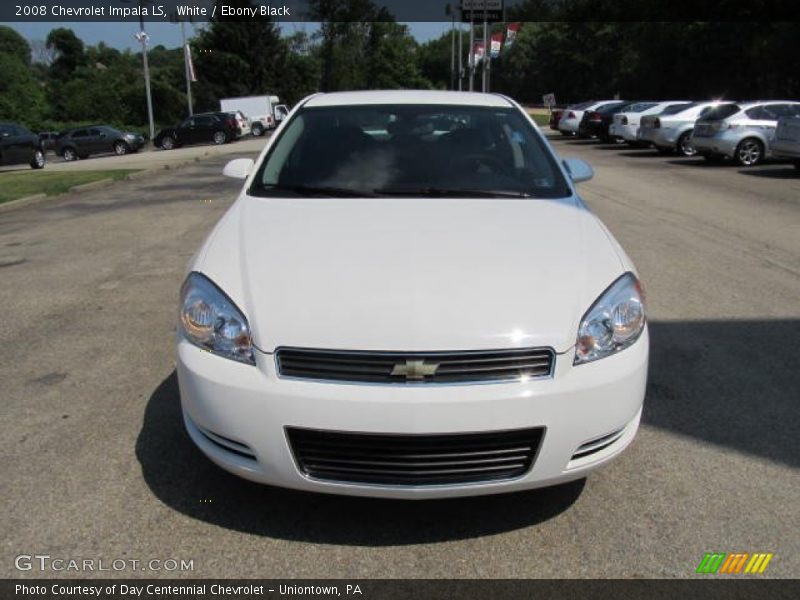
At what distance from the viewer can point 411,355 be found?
248 centimetres

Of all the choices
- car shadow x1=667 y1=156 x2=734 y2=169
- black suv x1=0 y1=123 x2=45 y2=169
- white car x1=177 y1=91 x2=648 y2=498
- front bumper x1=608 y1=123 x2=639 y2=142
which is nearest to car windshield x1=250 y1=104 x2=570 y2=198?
white car x1=177 y1=91 x2=648 y2=498

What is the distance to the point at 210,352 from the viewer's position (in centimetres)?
270

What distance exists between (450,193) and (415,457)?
163 centimetres

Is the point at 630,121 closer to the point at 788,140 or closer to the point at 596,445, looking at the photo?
the point at 788,140

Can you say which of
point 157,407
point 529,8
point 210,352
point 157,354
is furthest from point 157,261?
point 529,8

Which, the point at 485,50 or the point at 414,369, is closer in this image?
the point at 414,369

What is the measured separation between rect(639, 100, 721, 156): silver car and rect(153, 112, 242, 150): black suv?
22158 millimetres

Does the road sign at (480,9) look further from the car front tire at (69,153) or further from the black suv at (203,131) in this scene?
the car front tire at (69,153)

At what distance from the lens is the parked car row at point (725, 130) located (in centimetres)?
1568

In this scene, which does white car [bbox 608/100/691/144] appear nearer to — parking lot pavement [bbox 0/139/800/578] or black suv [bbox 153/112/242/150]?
parking lot pavement [bbox 0/139/800/578]

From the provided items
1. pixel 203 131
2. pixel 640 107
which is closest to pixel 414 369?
pixel 640 107

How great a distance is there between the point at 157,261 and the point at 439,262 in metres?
5.42

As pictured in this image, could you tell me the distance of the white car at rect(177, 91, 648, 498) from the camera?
8.12 ft
